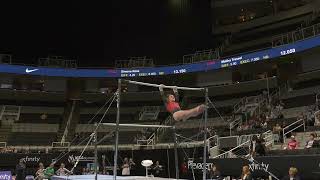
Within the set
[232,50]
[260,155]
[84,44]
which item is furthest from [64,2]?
[260,155]

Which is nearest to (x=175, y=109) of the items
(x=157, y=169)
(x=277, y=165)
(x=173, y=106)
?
(x=173, y=106)

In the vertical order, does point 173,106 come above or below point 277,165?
above

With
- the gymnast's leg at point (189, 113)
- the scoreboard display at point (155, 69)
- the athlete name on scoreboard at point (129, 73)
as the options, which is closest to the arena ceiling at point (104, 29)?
the scoreboard display at point (155, 69)

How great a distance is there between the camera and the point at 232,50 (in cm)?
3089

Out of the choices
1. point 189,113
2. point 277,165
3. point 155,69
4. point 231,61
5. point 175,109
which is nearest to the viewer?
point 189,113

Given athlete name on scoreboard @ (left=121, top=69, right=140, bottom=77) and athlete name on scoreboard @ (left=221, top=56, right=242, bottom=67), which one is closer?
athlete name on scoreboard @ (left=221, top=56, right=242, bottom=67)

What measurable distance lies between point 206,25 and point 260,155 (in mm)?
18534

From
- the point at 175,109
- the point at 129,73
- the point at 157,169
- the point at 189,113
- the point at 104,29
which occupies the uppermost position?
the point at 104,29

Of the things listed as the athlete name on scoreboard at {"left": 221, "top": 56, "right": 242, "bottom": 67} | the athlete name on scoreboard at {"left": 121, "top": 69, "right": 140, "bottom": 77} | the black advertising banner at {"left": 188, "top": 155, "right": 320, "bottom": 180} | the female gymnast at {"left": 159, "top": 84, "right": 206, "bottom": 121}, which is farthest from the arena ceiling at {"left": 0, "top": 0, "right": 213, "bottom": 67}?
the female gymnast at {"left": 159, "top": 84, "right": 206, "bottom": 121}

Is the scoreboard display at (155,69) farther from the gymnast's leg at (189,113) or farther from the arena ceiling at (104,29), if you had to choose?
the gymnast's leg at (189,113)

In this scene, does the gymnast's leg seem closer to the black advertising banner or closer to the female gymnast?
the female gymnast

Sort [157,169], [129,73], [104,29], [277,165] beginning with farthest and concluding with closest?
[104,29] → [129,73] → [157,169] → [277,165]

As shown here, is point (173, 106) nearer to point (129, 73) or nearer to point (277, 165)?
point (277, 165)

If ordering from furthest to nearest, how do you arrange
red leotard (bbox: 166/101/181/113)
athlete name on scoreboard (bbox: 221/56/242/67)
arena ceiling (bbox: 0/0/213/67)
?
arena ceiling (bbox: 0/0/213/67)
athlete name on scoreboard (bbox: 221/56/242/67)
red leotard (bbox: 166/101/181/113)
